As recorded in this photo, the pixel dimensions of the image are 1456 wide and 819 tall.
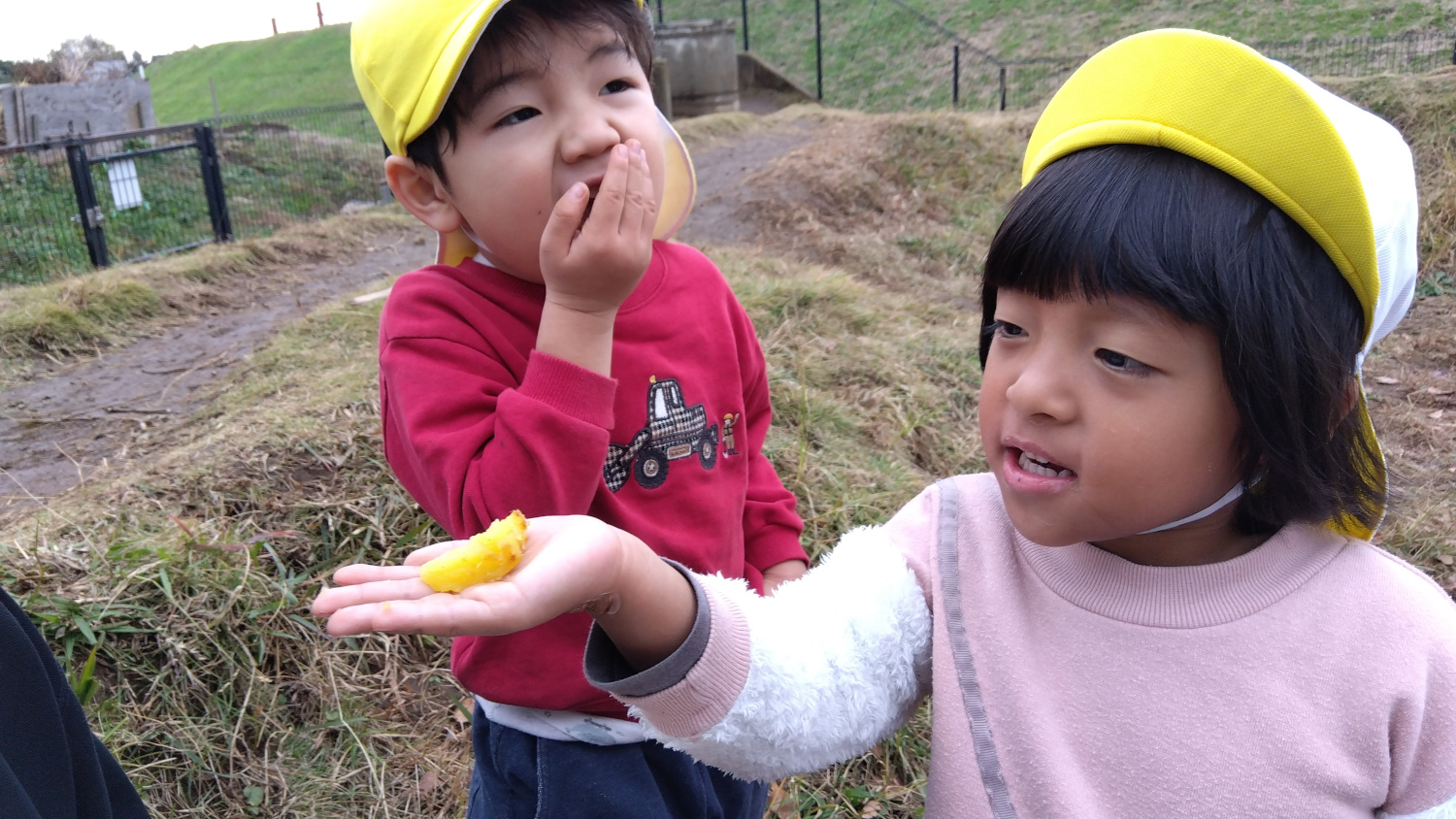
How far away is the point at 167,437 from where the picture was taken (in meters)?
3.90

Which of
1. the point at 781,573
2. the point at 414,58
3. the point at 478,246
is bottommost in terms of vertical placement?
the point at 781,573

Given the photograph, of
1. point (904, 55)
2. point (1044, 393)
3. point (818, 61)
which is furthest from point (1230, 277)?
point (904, 55)

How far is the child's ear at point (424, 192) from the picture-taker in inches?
59.8

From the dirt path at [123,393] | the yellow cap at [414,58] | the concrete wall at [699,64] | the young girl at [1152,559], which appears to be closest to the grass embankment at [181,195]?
the dirt path at [123,393]

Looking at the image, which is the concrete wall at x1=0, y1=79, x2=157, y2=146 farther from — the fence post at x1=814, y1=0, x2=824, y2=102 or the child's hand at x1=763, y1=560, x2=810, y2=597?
the child's hand at x1=763, y1=560, x2=810, y2=597

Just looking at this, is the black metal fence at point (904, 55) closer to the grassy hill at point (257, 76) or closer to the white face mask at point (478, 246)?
the grassy hill at point (257, 76)

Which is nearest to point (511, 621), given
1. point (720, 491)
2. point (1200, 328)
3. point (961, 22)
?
point (720, 491)

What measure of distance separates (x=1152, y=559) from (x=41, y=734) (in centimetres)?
132

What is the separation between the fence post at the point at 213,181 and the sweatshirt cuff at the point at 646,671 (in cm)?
863

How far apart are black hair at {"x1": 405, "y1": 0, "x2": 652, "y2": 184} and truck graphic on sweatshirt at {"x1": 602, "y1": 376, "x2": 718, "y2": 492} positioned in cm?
45

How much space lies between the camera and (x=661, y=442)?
1556 millimetres

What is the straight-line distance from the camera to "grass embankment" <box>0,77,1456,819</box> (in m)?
2.36

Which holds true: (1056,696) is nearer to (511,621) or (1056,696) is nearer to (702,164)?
(511,621)

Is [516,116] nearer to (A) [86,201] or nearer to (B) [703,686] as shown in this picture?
(B) [703,686]
